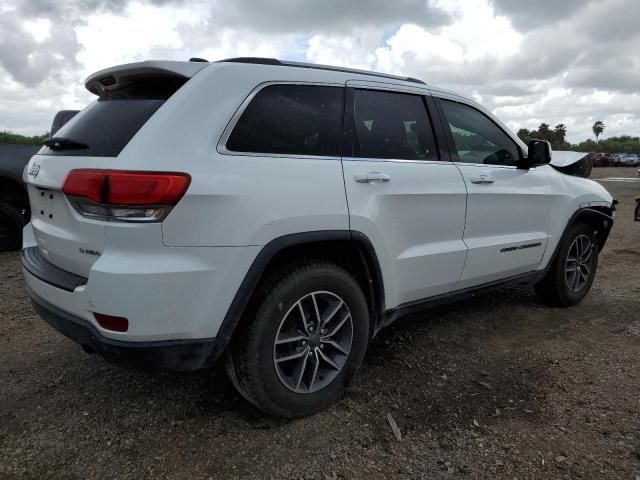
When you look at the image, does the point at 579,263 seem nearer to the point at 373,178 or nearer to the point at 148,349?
the point at 373,178

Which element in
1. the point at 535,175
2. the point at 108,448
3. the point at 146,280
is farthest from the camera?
the point at 535,175

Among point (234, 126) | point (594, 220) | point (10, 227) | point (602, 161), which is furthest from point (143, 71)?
point (602, 161)

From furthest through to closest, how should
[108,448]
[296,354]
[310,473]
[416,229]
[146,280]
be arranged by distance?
[416,229] → [296,354] → [108,448] → [310,473] → [146,280]

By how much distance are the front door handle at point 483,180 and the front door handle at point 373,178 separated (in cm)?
88

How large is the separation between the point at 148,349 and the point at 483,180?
2454mm

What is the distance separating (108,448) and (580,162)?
4.35m

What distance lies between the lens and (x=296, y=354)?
2689 mm

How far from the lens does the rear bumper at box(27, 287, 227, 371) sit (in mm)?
2236

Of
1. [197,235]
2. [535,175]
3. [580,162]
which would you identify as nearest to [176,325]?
[197,235]

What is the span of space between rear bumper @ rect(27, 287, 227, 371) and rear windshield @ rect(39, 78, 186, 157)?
791 mm

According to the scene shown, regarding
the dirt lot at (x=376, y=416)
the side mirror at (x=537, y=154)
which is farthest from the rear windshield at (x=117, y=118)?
the side mirror at (x=537, y=154)

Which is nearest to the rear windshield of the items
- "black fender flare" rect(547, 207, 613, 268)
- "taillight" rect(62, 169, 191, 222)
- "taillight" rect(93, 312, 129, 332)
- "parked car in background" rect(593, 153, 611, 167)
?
"taillight" rect(62, 169, 191, 222)

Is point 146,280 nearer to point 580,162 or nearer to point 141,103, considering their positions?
point 141,103

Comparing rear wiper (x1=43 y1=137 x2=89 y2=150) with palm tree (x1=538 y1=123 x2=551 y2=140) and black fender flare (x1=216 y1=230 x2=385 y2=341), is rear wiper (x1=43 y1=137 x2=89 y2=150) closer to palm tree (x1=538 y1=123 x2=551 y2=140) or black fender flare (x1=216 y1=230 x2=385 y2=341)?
black fender flare (x1=216 y1=230 x2=385 y2=341)
